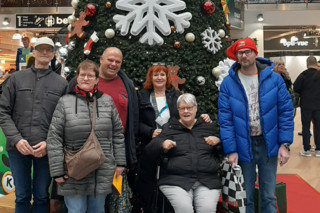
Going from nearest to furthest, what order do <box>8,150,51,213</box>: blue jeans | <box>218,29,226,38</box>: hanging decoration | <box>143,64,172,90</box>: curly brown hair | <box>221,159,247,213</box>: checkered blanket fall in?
<box>8,150,51,213</box>: blue jeans
<box>221,159,247,213</box>: checkered blanket
<box>143,64,172,90</box>: curly brown hair
<box>218,29,226,38</box>: hanging decoration

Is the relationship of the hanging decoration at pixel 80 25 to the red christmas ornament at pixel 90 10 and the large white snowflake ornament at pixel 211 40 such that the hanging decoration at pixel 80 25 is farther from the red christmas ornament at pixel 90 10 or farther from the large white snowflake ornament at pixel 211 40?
the large white snowflake ornament at pixel 211 40

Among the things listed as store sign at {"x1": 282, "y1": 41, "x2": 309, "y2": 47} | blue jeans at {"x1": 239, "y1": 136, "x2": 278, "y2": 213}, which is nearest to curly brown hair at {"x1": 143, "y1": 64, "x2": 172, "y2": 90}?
blue jeans at {"x1": 239, "y1": 136, "x2": 278, "y2": 213}

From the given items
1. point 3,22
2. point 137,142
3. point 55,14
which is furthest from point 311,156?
point 3,22

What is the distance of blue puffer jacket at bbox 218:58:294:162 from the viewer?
105 inches

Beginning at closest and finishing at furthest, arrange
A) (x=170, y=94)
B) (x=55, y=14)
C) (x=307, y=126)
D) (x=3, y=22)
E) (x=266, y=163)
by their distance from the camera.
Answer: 1. (x=266, y=163)
2. (x=170, y=94)
3. (x=307, y=126)
4. (x=55, y=14)
5. (x=3, y=22)

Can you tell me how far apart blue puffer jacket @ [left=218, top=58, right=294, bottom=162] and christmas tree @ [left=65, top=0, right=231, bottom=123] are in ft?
3.28

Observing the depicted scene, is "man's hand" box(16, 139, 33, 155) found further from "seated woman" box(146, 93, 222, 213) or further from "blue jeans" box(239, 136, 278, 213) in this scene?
"blue jeans" box(239, 136, 278, 213)

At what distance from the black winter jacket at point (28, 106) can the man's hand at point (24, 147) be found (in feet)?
0.16

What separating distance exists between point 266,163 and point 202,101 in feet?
3.98

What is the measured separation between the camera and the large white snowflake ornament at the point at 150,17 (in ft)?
12.0

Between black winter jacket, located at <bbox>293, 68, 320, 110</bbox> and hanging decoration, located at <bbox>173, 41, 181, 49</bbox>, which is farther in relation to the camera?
black winter jacket, located at <bbox>293, 68, 320, 110</bbox>

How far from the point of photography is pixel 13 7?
520 inches

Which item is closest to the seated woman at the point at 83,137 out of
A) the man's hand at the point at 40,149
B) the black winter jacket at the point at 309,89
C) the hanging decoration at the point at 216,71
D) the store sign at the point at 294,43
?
the man's hand at the point at 40,149

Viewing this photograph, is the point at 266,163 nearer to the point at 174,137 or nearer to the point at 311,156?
the point at 174,137
